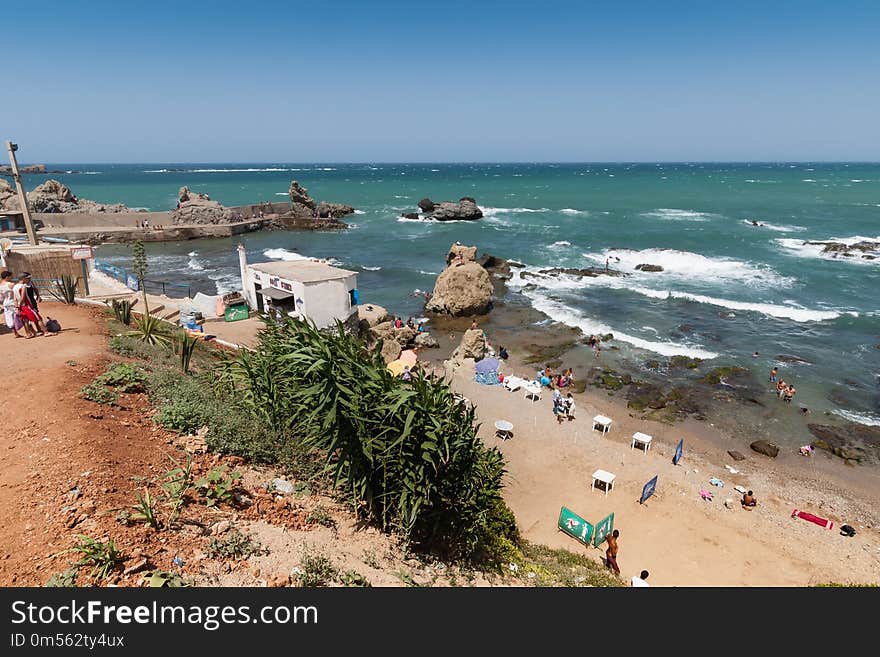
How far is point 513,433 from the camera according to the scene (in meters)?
19.2

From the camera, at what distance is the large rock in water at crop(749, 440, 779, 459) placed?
60.6ft

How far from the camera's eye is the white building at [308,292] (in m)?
23.9

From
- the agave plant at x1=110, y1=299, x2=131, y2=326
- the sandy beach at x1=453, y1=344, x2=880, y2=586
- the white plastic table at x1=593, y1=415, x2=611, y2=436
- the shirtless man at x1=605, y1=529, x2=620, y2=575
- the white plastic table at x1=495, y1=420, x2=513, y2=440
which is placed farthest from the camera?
the white plastic table at x1=593, y1=415, x2=611, y2=436

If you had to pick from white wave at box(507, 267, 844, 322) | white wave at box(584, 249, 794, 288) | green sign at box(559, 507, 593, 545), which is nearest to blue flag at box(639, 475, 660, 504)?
green sign at box(559, 507, 593, 545)

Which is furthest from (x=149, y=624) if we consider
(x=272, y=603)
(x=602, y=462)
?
(x=602, y=462)

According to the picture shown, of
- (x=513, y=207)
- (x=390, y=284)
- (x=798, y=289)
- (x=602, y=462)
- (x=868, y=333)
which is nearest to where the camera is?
(x=602, y=462)

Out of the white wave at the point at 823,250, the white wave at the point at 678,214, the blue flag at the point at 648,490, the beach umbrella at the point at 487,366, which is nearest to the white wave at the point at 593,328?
the beach umbrella at the point at 487,366

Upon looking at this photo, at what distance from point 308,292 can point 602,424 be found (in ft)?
49.6

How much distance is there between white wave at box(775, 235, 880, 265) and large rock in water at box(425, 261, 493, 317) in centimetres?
3810

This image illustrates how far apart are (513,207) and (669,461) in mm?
83826

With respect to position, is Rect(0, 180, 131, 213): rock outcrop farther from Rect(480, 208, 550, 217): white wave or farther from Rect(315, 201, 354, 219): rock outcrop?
Rect(480, 208, 550, 217): white wave

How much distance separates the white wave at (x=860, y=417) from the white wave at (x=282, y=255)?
46.5 m

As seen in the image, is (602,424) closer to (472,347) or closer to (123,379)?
(472,347)

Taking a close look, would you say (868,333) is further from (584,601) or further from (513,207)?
(513,207)
